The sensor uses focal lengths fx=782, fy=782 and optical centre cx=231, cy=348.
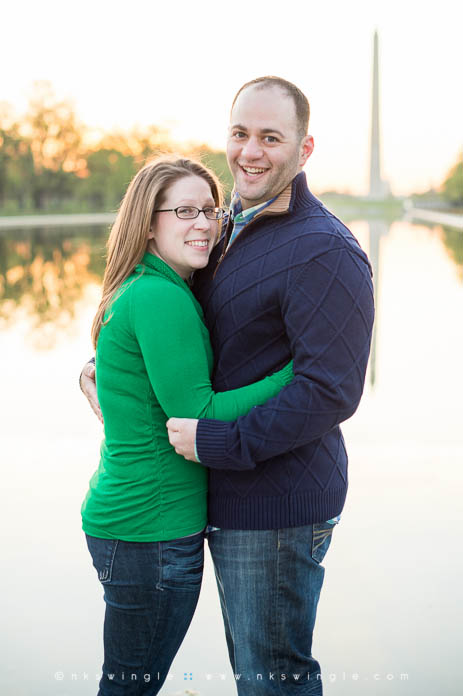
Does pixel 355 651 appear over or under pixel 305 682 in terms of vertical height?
under

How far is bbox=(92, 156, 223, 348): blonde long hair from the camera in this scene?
2.12 meters

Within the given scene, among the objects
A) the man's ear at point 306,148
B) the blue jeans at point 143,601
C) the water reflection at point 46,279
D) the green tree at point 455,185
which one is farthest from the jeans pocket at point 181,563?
the green tree at point 455,185

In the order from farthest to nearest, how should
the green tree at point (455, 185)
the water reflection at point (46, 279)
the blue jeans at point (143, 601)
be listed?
1. the green tree at point (455, 185)
2. the water reflection at point (46, 279)
3. the blue jeans at point (143, 601)

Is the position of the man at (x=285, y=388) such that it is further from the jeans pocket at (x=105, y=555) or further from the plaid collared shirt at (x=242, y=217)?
the jeans pocket at (x=105, y=555)

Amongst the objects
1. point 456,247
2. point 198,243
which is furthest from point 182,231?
point 456,247

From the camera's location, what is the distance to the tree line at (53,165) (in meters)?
67.3

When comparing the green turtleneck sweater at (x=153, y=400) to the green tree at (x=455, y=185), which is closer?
the green turtleneck sweater at (x=153, y=400)

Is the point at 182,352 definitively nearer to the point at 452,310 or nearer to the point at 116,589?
the point at 116,589

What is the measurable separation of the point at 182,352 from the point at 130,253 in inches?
13.4

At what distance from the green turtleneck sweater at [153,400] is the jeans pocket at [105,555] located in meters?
0.02

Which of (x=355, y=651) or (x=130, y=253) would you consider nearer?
(x=130, y=253)

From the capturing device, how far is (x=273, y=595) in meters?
2.12

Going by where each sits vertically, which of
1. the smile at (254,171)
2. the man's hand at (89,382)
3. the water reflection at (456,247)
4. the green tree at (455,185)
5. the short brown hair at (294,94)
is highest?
the short brown hair at (294,94)

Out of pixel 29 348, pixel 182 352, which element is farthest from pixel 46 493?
pixel 29 348
